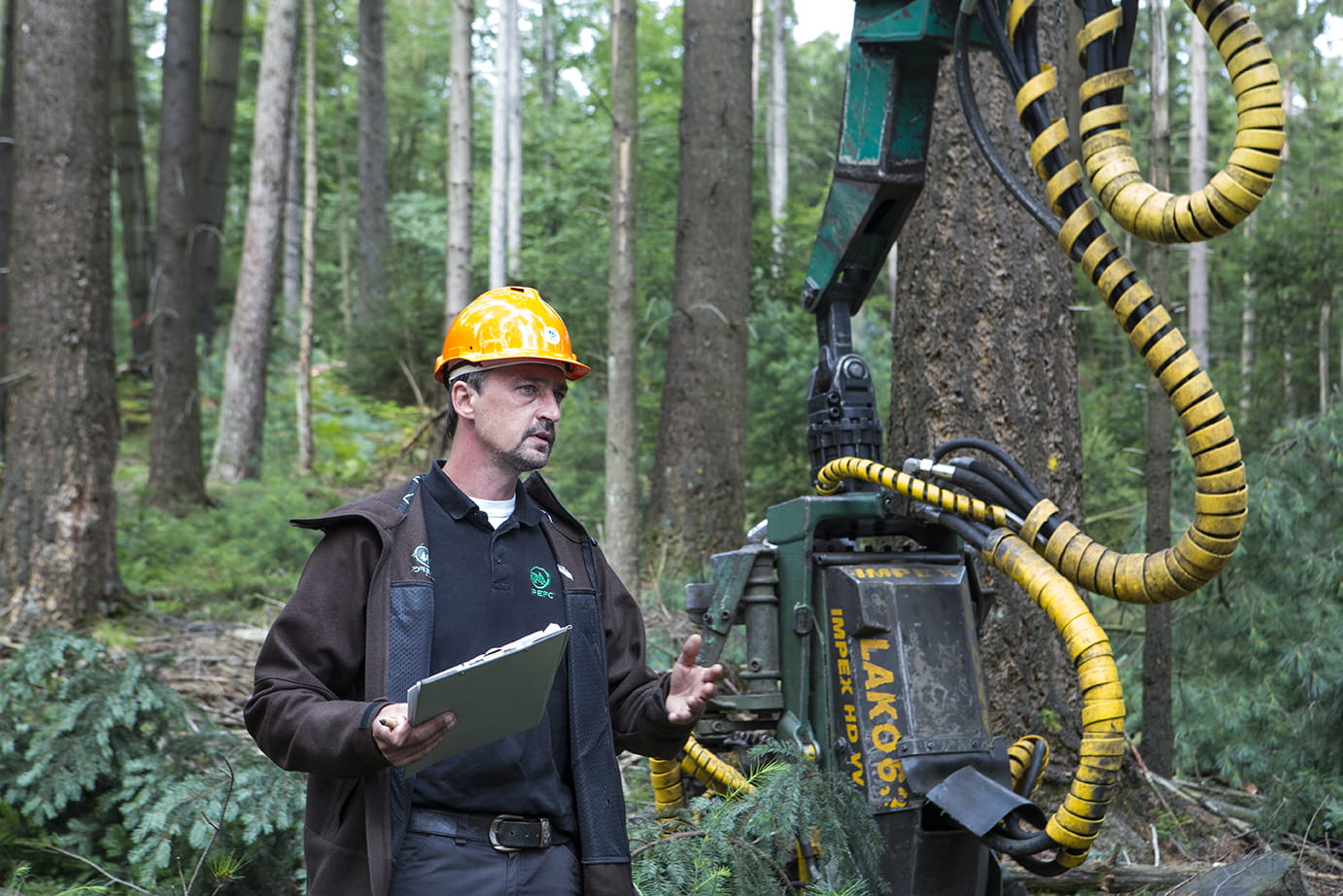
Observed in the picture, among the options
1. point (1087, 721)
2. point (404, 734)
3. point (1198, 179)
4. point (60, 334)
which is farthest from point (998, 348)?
point (1198, 179)

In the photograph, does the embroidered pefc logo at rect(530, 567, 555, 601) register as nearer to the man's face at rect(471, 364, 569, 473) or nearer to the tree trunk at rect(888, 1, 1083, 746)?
the man's face at rect(471, 364, 569, 473)

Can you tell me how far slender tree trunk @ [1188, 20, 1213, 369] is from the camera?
1480 centimetres

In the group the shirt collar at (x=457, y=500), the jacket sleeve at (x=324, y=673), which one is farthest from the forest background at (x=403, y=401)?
the shirt collar at (x=457, y=500)

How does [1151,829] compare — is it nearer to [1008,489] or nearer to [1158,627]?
[1158,627]

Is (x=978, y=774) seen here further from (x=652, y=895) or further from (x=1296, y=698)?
(x=1296, y=698)

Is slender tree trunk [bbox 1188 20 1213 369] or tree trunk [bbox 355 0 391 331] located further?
tree trunk [bbox 355 0 391 331]

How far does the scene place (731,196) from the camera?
10.4 metres

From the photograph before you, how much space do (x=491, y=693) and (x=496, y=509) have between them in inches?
28.8

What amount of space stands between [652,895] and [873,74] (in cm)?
281

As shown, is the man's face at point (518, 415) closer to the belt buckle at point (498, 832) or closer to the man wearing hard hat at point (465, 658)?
the man wearing hard hat at point (465, 658)

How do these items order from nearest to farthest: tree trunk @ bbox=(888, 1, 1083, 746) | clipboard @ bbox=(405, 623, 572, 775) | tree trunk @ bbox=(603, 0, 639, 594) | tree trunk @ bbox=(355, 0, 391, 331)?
clipboard @ bbox=(405, 623, 572, 775)
tree trunk @ bbox=(888, 1, 1083, 746)
tree trunk @ bbox=(603, 0, 639, 594)
tree trunk @ bbox=(355, 0, 391, 331)

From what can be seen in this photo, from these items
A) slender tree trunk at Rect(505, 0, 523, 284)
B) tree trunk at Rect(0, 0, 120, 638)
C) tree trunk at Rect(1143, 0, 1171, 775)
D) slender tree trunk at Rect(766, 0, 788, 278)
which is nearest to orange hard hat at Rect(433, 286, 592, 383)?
tree trunk at Rect(1143, 0, 1171, 775)

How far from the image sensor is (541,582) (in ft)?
9.91

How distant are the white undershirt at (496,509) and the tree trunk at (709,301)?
6.77m
